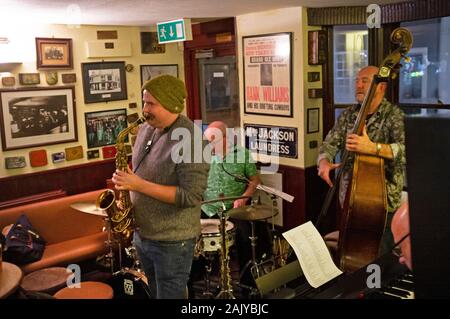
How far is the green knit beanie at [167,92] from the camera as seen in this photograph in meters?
2.18

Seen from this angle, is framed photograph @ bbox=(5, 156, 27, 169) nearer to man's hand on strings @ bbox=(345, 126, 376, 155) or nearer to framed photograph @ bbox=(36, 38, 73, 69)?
framed photograph @ bbox=(36, 38, 73, 69)

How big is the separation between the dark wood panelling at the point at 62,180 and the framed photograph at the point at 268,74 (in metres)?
1.58

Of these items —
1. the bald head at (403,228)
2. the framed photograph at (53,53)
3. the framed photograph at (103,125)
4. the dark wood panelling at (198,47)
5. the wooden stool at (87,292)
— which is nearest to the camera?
the bald head at (403,228)

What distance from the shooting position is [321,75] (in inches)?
162

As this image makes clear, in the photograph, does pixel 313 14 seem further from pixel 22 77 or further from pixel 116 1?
pixel 22 77

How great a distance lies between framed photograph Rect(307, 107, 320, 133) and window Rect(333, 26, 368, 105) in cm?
22

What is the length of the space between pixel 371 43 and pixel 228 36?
1578mm

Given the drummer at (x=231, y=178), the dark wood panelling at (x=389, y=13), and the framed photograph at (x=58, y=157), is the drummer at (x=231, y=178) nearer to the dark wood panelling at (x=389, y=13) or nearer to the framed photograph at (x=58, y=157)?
the dark wood panelling at (x=389, y=13)

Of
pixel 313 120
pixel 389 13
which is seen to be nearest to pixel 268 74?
pixel 313 120

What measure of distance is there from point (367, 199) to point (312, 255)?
122 cm

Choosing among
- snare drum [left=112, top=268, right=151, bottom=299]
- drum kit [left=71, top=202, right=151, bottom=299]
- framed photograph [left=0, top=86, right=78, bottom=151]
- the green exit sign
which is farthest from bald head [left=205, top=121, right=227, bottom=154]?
framed photograph [left=0, top=86, right=78, bottom=151]

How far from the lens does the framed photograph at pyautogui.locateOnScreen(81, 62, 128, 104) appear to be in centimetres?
469

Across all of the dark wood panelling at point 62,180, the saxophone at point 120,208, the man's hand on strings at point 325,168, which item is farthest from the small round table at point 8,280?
the dark wood panelling at point 62,180

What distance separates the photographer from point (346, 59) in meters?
4.16
